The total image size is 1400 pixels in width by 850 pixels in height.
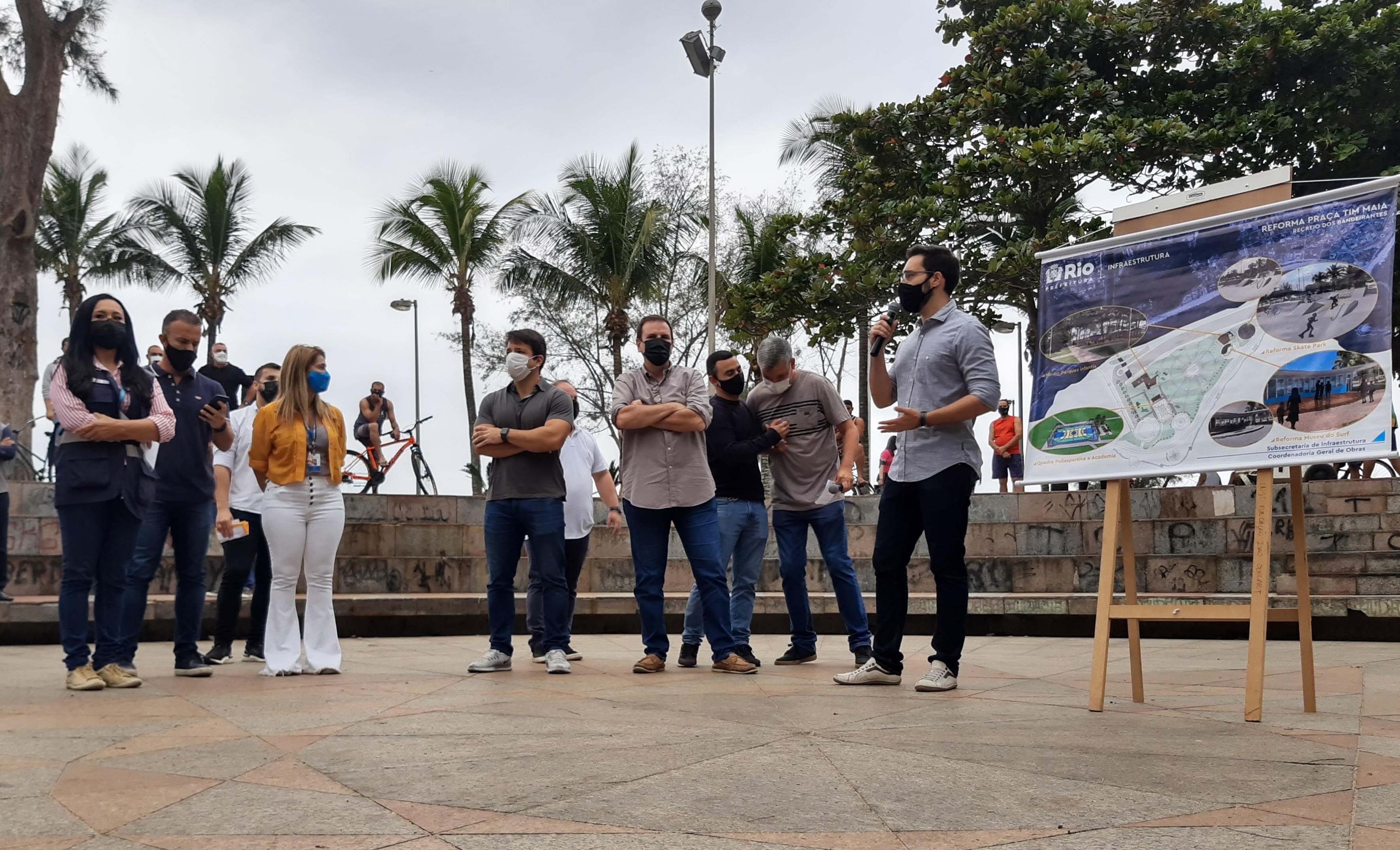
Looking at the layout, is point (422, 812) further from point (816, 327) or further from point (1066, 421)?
point (816, 327)

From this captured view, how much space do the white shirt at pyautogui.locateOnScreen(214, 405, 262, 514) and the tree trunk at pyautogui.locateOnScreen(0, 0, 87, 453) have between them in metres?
12.7

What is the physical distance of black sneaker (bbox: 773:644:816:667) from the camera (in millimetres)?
7102

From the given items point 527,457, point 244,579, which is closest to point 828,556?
point 527,457

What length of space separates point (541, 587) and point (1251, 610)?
415 cm

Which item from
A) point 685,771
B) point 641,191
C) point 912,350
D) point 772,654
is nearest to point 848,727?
point 685,771

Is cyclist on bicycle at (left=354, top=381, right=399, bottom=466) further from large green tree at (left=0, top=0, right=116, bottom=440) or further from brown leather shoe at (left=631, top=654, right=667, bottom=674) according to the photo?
brown leather shoe at (left=631, top=654, right=667, bottom=674)

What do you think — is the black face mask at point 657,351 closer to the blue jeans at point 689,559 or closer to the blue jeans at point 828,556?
the blue jeans at point 689,559

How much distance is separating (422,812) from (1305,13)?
800 inches

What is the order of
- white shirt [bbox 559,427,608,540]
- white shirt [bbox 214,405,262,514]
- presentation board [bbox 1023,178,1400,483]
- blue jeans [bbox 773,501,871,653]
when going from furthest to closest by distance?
white shirt [bbox 559,427,608,540], white shirt [bbox 214,405,262,514], blue jeans [bbox 773,501,871,653], presentation board [bbox 1023,178,1400,483]

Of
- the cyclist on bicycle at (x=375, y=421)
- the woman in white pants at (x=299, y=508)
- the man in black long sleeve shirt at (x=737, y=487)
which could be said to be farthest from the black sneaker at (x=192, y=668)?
the cyclist on bicycle at (x=375, y=421)

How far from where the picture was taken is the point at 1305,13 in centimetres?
1898

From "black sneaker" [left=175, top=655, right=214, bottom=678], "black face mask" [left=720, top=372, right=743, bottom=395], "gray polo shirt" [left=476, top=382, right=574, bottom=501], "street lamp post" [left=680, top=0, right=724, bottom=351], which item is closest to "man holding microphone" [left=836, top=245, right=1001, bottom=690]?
"black face mask" [left=720, top=372, right=743, bottom=395]

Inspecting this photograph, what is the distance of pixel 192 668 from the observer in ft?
20.6

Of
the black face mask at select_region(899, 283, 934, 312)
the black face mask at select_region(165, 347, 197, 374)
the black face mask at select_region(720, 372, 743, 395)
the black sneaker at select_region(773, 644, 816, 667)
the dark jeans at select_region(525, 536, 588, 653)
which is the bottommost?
the black sneaker at select_region(773, 644, 816, 667)
